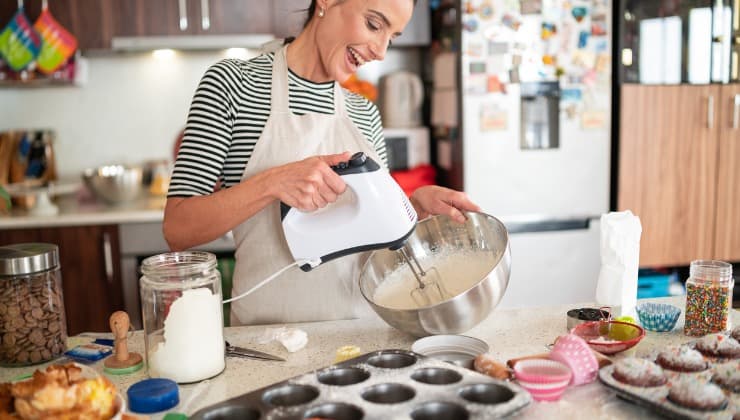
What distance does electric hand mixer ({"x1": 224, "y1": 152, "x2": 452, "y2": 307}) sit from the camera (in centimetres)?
108

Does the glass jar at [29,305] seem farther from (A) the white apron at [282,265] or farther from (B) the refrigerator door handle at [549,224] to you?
(B) the refrigerator door handle at [549,224]

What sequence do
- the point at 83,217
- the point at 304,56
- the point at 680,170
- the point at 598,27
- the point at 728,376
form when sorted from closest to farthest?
the point at 728,376 → the point at 304,56 → the point at 83,217 → the point at 598,27 → the point at 680,170

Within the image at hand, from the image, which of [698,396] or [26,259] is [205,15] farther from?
[698,396]

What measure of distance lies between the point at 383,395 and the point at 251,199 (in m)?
0.46

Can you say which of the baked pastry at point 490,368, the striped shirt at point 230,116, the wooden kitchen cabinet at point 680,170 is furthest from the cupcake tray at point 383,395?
the wooden kitchen cabinet at point 680,170

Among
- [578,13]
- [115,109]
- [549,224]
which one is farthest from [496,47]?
[115,109]

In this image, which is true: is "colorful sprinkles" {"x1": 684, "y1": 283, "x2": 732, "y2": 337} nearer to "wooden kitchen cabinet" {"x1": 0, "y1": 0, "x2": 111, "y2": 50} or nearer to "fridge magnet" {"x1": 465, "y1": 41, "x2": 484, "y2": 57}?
"fridge magnet" {"x1": 465, "y1": 41, "x2": 484, "y2": 57}

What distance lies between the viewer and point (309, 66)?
4.94ft

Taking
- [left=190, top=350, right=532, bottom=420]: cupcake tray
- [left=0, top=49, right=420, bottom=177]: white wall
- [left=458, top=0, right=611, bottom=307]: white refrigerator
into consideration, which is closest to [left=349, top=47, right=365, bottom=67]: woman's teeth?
[left=190, top=350, right=532, bottom=420]: cupcake tray

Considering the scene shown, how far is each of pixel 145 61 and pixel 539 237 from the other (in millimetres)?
1899

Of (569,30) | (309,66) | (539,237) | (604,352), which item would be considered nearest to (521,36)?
(569,30)

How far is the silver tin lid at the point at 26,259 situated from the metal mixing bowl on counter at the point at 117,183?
1690mm

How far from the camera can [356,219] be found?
3.66 ft

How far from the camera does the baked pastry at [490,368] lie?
0.97 meters
